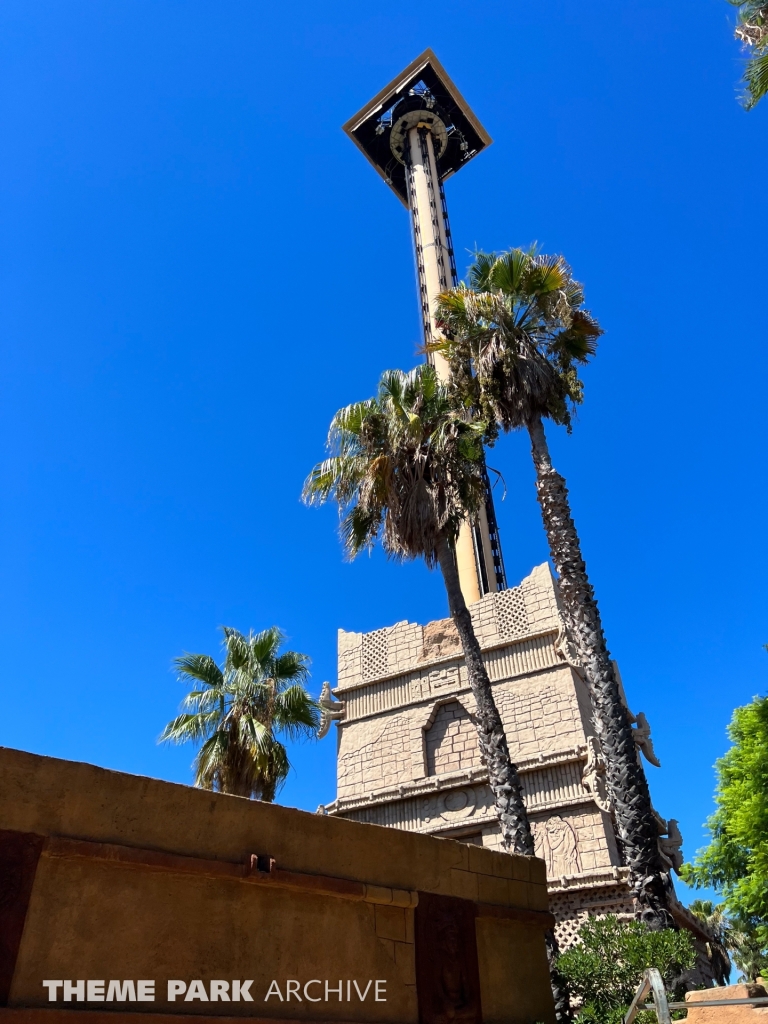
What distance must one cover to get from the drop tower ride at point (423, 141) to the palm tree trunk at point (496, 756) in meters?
29.5

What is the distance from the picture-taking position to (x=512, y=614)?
1994 cm

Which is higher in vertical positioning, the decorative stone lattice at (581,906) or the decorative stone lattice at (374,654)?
Result: the decorative stone lattice at (374,654)

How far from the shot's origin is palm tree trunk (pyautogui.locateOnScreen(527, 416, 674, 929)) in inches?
392

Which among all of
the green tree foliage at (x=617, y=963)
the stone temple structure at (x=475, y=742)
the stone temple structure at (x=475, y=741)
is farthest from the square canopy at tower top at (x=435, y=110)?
the green tree foliage at (x=617, y=963)

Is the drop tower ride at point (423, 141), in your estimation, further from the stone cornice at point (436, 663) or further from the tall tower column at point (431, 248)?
the stone cornice at point (436, 663)

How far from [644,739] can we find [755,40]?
606 inches

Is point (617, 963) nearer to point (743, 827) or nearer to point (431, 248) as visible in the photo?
point (743, 827)

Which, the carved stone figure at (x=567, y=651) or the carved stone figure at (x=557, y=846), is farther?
the carved stone figure at (x=567, y=651)

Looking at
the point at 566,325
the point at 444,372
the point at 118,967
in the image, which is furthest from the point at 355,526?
the point at 444,372

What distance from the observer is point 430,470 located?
49.5 feet

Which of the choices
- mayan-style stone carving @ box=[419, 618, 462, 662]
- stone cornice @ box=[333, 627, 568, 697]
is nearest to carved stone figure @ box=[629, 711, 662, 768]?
stone cornice @ box=[333, 627, 568, 697]

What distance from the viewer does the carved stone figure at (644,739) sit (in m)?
18.0

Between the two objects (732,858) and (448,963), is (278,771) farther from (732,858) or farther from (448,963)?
(732,858)

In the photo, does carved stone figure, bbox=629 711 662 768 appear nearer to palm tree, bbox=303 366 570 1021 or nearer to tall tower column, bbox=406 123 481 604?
palm tree, bbox=303 366 570 1021
